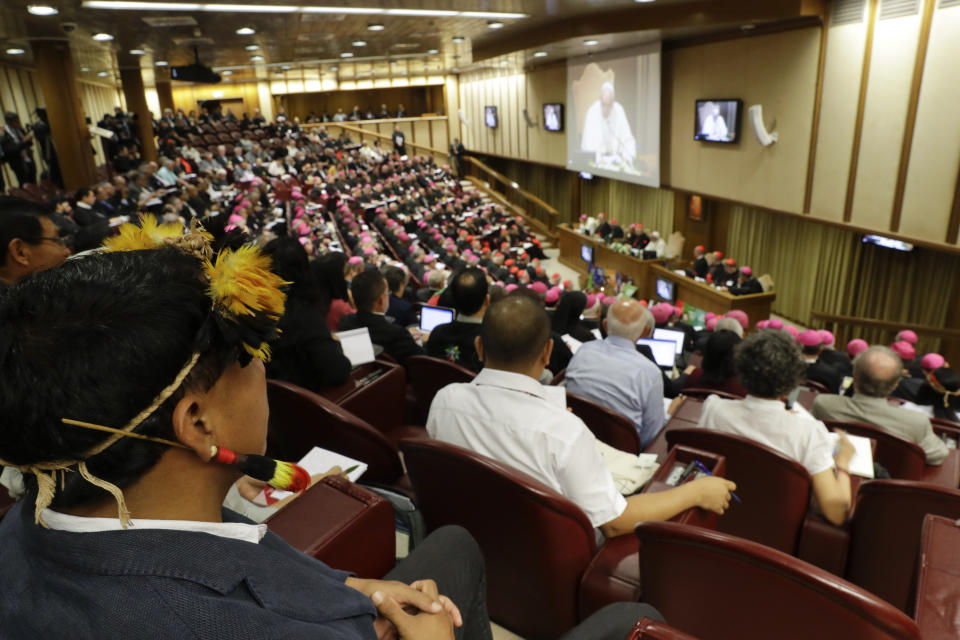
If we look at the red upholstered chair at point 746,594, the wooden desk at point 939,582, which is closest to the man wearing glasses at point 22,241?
the red upholstered chair at point 746,594

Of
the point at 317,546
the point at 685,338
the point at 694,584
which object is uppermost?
the point at 317,546

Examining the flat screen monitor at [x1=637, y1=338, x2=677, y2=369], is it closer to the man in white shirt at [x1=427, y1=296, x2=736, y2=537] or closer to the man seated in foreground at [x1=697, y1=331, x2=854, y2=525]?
the man seated in foreground at [x1=697, y1=331, x2=854, y2=525]

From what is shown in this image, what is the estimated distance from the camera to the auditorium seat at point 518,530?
1.56 metres

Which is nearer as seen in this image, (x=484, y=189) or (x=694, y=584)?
(x=694, y=584)

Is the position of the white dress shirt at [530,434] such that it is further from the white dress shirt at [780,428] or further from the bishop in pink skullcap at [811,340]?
the bishop in pink skullcap at [811,340]

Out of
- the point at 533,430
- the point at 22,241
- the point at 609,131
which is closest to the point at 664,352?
the point at 533,430

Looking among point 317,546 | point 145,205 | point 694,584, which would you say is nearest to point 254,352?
point 317,546

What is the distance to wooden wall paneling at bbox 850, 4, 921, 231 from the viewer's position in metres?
6.62

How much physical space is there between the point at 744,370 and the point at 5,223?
3.09 m

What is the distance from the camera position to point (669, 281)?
1166cm

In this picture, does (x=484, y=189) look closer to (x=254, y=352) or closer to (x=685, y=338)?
(x=685, y=338)

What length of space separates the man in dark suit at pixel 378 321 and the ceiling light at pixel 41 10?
5.02 metres

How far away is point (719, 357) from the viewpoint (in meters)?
3.50

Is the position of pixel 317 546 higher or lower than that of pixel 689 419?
higher
